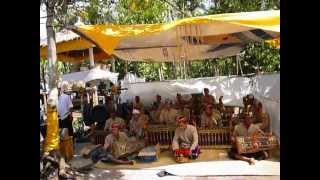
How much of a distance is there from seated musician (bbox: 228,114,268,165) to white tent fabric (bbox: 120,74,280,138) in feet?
0.48

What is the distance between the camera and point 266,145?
11.8 ft

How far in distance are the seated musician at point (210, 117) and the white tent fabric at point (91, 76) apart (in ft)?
2.82

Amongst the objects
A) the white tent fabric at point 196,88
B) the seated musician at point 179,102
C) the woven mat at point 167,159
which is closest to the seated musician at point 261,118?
the white tent fabric at point 196,88

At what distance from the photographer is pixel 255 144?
3.62 m

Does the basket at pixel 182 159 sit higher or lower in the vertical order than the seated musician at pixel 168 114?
lower

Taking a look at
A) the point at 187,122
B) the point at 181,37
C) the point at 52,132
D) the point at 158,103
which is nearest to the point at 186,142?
the point at 187,122

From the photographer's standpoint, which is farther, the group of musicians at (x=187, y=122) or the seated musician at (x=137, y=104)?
the seated musician at (x=137, y=104)

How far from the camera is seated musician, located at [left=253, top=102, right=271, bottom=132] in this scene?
11.8ft

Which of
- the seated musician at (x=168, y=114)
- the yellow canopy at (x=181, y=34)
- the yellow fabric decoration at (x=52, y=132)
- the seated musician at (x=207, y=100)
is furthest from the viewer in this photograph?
the seated musician at (x=168, y=114)

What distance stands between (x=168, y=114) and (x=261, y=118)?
836 mm

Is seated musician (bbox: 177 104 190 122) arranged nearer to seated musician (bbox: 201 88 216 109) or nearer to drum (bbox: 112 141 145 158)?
seated musician (bbox: 201 88 216 109)

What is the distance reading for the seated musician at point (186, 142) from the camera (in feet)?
12.1

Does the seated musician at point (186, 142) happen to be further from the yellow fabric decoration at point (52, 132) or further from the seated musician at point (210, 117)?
the yellow fabric decoration at point (52, 132)
